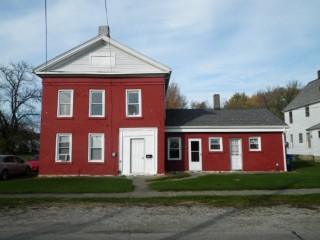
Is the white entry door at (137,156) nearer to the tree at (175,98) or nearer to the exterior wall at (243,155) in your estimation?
the exterior wall at (243,155)

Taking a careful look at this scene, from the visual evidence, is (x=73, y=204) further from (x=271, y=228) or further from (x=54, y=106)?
(x=54, y=106)

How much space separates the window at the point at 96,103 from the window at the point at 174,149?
16.3ft

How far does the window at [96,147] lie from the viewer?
2122cm

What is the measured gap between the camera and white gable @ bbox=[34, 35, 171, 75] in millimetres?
21422

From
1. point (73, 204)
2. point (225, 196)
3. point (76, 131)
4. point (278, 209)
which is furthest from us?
point (76, 131)

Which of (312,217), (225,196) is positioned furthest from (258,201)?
(312,217)

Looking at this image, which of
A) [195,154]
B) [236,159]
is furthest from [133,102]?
[236,159]

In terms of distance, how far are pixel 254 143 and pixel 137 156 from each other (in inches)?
319

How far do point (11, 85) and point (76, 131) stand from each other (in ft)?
113

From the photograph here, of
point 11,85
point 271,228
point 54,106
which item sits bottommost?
point 271,228

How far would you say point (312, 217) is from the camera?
29.0 ft

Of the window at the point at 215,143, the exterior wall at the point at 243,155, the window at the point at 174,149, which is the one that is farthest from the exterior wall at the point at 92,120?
the window at the point at 215,143

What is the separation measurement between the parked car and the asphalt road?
11.7 meters

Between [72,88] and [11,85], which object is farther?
[11,85]
